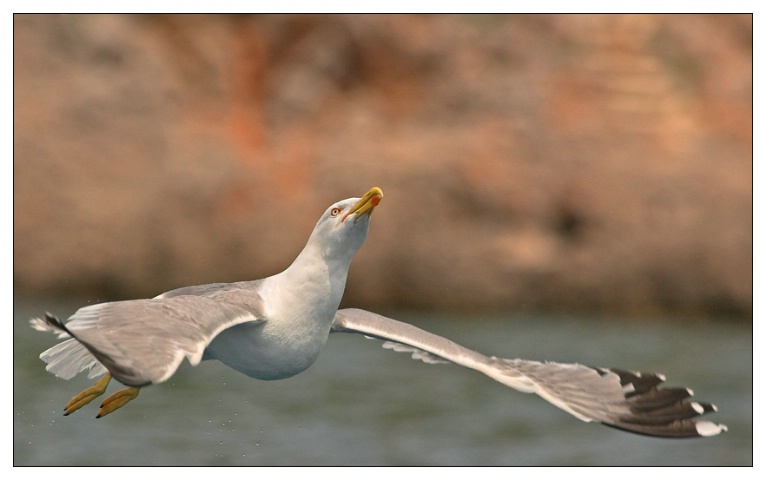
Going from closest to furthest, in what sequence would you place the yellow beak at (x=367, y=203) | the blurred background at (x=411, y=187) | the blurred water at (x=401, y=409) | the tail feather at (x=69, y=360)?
the yellow beak at (x=367, y=203) → the tail feather at (x=69, y=360) → the blurred water at (x=401, y=409) → the blurred background at (x=411, y=187)

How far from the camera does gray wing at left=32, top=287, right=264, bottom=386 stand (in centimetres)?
484

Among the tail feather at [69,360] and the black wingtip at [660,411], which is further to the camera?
the tail feather at [69,360]

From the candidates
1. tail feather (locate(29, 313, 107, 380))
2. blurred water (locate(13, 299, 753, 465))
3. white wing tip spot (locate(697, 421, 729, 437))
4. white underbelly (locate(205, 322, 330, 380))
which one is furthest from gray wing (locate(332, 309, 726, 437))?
blurred water (locate(13, 299, 753, 465))

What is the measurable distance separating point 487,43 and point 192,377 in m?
6.32

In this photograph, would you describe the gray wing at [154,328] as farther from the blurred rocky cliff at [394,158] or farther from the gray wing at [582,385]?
the blurred rocky cliff at [394,158]

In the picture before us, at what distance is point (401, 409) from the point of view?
17.4m

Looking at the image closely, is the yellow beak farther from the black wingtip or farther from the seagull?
the black wingtip

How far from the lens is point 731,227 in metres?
17.9

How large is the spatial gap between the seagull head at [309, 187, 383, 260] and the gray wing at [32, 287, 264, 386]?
1.29ft

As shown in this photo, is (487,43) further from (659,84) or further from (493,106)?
(659,84)

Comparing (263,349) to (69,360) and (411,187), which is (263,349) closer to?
(69,360)

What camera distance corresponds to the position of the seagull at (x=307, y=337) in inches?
211

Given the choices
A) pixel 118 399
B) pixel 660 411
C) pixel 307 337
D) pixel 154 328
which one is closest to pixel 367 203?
pixel 307 337

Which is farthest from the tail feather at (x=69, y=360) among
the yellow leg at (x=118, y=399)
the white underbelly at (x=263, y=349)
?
the yellow leg at (x=118, y=399)
